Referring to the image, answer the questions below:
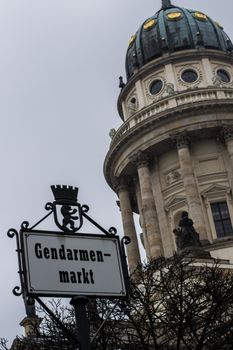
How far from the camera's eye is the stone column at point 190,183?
3953 centimetres

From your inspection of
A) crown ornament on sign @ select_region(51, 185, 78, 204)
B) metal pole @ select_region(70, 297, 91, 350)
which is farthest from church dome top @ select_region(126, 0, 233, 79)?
metal pole @ select_region(70, 297, 91, 350)

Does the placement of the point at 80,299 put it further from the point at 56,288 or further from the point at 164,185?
the point at 164,185

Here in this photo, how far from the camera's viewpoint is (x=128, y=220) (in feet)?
146

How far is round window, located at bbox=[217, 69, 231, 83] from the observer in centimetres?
4675

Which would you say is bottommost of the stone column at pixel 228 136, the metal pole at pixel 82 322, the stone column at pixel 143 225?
the metal pole at pixel 82 322

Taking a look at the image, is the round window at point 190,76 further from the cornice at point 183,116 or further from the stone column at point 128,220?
the stone column at point 128,220

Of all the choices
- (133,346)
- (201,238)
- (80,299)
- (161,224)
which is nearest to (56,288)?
(80,299)

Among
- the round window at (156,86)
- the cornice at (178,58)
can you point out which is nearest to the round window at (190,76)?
the cornice at (178,58)

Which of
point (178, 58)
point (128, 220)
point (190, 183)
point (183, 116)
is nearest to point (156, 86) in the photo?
point (178, 58)

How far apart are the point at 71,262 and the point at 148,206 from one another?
37.8 meters

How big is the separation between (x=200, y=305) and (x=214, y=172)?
25.5 m

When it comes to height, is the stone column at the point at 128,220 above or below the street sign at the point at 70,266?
above

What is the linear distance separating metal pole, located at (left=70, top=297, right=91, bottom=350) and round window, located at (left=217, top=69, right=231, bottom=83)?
43.5 meters

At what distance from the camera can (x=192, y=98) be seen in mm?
42875
